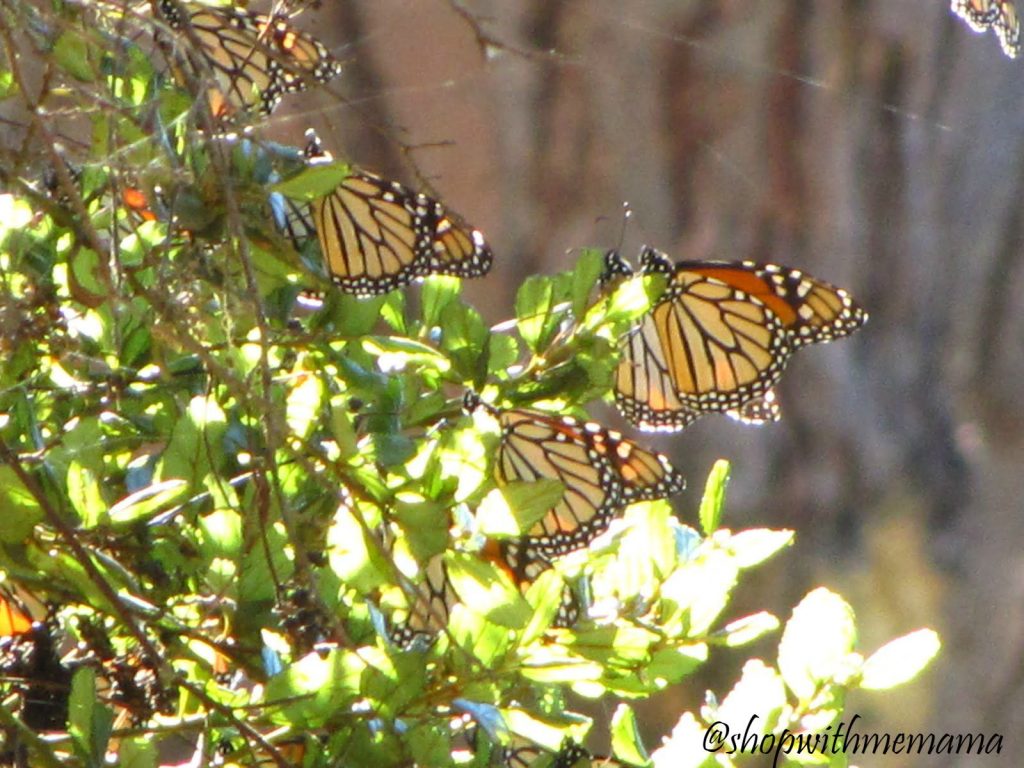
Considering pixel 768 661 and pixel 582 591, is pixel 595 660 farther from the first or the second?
pixel 768 661

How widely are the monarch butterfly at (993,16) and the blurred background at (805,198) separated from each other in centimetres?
49

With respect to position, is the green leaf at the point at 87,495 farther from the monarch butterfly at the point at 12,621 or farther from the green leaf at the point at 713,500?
the green leaf at the point at 713,500

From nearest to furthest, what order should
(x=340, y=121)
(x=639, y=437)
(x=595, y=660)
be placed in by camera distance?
1. (x=595, y=660)
2. (x=340, y=121)
3. (x=639, y=437)

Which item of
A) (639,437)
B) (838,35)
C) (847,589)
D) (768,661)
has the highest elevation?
(838,35)

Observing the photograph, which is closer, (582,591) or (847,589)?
(582,591)

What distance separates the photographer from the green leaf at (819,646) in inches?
35.7

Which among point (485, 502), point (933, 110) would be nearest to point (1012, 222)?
point (933, 110)

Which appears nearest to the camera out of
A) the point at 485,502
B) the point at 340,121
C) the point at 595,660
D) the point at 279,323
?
the point at 485,502

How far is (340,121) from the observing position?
2.41 meters

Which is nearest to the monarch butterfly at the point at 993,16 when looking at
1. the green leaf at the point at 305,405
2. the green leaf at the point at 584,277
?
the green leaf at the point at 584,277

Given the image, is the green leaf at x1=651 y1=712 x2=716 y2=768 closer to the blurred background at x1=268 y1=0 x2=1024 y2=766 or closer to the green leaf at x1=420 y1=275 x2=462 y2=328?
the green leaf at x1=420 y1=275 x2=462 y2=328

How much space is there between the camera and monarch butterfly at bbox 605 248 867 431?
1.56 metres

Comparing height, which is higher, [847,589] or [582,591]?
[582,591]

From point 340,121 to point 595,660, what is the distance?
175 cm
